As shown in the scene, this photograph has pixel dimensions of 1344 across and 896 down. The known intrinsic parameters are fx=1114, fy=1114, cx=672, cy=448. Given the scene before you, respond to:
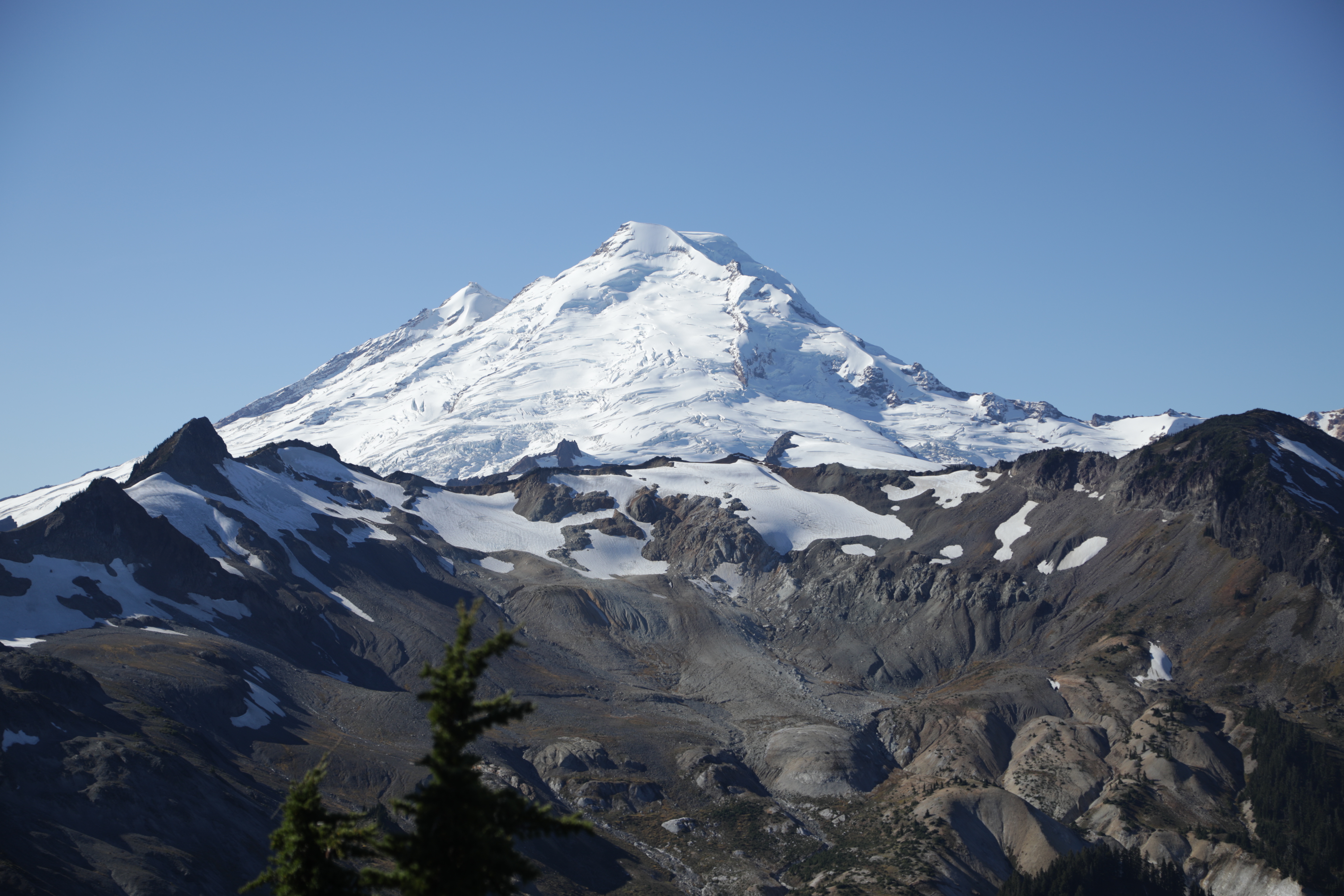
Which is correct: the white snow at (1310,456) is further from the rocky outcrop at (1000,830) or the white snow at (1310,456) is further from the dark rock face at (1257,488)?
the rocky outcrop at (1000,830)

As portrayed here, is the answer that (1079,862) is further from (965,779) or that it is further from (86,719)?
(86,719)

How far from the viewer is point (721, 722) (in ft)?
460

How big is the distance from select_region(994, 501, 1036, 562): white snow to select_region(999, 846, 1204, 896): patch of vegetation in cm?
8435

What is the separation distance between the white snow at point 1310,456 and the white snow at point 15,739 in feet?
546

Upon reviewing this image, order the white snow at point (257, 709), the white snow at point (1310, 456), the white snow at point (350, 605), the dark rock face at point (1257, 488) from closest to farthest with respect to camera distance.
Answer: the white snow at point (257, 709), the dark rock face at point (1257, 488), the white snow at point (350, 605), the white snow at point (1310, 456)

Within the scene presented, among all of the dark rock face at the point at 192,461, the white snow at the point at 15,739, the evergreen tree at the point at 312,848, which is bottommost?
the white snow at the point at 15,739

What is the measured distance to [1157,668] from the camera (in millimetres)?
132875

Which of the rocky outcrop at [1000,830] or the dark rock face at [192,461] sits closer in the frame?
the rocky outcrop at [1000,830]

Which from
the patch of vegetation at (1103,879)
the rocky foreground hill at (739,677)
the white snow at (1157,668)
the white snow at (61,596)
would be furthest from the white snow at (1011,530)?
the white snow at (61,596)

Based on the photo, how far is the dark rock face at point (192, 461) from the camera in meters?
182

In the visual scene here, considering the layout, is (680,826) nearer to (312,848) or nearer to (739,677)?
(739,677)

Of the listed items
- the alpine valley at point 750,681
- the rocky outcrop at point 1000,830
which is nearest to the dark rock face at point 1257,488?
the alpine valley at point 750,681

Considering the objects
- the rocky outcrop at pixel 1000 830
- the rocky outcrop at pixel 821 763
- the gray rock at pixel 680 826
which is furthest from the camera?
the rocky outcrop at pixel 821 763

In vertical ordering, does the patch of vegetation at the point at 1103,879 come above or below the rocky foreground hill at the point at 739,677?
below
